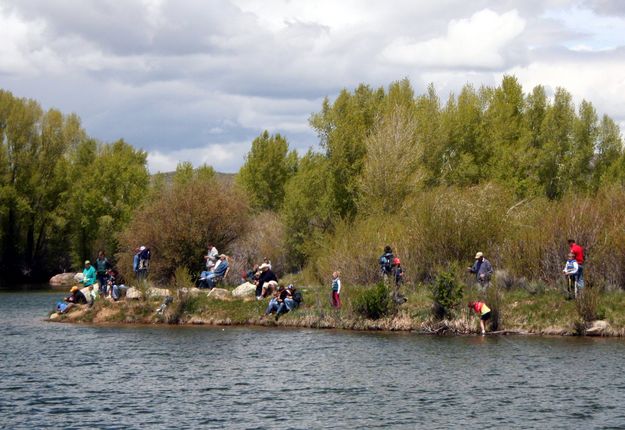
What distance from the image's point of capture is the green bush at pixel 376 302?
41.9 meters

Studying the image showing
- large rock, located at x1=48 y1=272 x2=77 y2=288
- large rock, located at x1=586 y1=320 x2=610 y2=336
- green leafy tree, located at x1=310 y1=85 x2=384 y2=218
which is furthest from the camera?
large rock, located at x1=48 y1=272 x2=77 y2=288

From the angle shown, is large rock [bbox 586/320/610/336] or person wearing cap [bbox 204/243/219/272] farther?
person wearing cap [bbox 204/243/219/272]

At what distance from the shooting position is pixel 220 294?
46562mm

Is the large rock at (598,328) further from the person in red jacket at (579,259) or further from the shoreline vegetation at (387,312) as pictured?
the person in red jacket at (579,259)

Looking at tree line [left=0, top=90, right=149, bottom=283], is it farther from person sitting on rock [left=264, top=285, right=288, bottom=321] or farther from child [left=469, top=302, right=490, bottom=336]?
child [left=469, top=302, right=490, bottom=336]

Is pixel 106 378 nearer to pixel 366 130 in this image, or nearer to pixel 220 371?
pixel 220 371

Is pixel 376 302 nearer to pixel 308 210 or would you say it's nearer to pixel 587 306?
pixel 587 306

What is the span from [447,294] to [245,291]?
10.6 metres

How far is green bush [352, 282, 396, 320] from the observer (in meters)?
41.9

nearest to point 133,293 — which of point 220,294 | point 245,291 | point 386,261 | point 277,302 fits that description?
point 220,294

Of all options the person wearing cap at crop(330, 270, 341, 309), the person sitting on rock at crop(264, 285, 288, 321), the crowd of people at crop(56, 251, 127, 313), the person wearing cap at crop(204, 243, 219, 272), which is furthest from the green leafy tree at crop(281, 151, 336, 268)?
the person wearing cap at crop(330, 270, 341, 309)

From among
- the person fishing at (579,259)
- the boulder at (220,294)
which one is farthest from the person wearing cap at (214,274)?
the person fishing at (579,259)

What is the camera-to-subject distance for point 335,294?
43.5m

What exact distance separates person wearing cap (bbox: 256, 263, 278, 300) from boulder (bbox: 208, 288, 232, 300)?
5.09 feet
